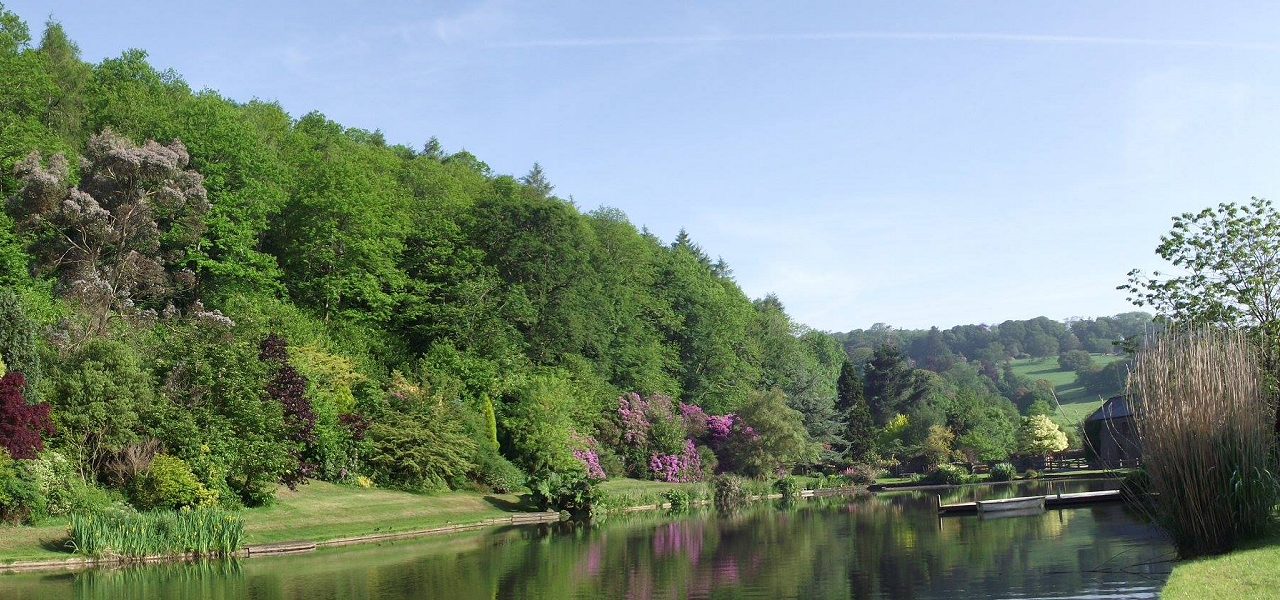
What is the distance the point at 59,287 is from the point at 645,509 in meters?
28.8

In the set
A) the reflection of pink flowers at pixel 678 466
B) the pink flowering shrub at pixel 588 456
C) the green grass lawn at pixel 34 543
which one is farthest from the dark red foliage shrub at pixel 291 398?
the reflection of pink flowers at pixel 678 466

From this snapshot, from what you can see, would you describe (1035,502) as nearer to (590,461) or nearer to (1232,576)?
(590,461)

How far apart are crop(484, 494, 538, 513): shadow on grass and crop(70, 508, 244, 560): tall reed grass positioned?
16.9 meters

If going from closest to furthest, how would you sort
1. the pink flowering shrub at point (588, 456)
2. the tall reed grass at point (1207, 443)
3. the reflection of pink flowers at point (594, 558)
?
the tall reed grass at point (1207, 443)
the reflection of pink flowers at point (594, 558)
the pink flowering shrub at point (588, 456)

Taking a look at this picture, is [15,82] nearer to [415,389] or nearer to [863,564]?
[415,389]

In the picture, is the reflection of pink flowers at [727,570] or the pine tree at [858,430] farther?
the pine tree at [858,430]

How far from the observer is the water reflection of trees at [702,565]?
73.4 feet

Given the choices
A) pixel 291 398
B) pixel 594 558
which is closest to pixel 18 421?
pixel 291 398

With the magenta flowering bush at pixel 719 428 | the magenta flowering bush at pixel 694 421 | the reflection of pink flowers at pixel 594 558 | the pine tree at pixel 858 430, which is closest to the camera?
the reflection of pink flowers at pixel 594 558

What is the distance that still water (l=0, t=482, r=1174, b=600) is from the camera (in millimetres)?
21922

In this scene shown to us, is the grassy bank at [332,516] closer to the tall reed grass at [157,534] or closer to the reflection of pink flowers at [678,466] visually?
the tall reed grass at [157,534]

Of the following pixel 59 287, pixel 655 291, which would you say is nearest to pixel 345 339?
pixel 59 287

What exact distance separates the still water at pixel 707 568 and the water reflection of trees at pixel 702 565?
4 centimetres

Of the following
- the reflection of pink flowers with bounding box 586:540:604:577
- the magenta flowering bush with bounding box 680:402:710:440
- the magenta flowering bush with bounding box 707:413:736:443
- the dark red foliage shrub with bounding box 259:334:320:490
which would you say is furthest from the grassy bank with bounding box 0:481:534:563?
the magenta flowering bush with bounding box 707:413:736:443
